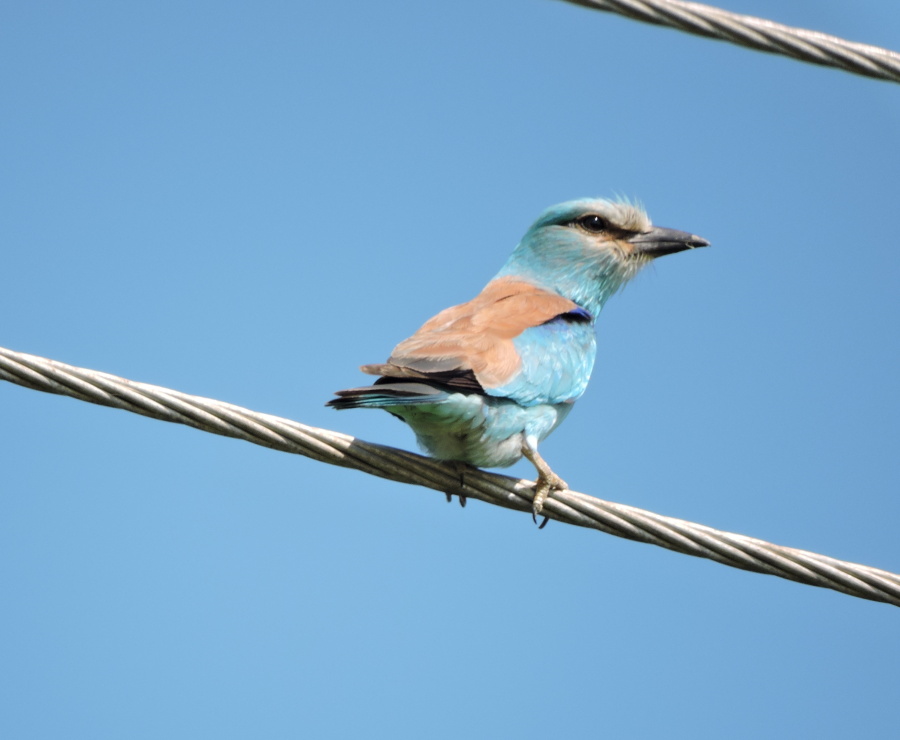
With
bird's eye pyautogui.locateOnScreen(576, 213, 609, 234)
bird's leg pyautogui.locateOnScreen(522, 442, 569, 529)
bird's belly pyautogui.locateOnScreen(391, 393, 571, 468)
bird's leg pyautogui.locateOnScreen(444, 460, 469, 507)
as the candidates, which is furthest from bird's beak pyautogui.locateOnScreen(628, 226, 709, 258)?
bird's leg pyautogui.locateOnScreen(444, 460, 469, 507)

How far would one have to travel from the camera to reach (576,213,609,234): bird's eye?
7.01m

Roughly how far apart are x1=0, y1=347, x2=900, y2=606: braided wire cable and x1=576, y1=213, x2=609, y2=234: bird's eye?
3113mm

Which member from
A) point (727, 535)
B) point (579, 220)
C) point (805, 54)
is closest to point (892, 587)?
point (727, 535)

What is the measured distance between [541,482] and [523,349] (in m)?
0.82

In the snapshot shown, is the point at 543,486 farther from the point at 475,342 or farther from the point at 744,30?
the point at 744,30

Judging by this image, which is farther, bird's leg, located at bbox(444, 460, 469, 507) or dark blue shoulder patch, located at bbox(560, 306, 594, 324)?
dark blue shoulder patch, located at bbox(560, 306, 594, 324)

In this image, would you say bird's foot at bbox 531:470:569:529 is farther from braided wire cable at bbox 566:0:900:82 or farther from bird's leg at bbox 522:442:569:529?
braided wire cable at bbox 566:0:900:82

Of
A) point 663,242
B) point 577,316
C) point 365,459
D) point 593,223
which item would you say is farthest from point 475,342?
point 663,242

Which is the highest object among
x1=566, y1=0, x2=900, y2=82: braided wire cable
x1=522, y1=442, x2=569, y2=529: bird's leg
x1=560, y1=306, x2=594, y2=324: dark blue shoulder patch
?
x1=566, y1=0, x2=900, y2=82: braided wire cable

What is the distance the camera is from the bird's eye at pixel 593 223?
701 cm

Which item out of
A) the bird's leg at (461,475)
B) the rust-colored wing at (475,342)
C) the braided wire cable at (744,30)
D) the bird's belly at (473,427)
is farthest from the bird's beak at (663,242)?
the braided wire cable at (744,30)

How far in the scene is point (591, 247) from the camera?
689 cm

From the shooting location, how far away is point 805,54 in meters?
3.94

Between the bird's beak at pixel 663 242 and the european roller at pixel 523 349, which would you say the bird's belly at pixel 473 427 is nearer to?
the european roller at pixel 523 349
